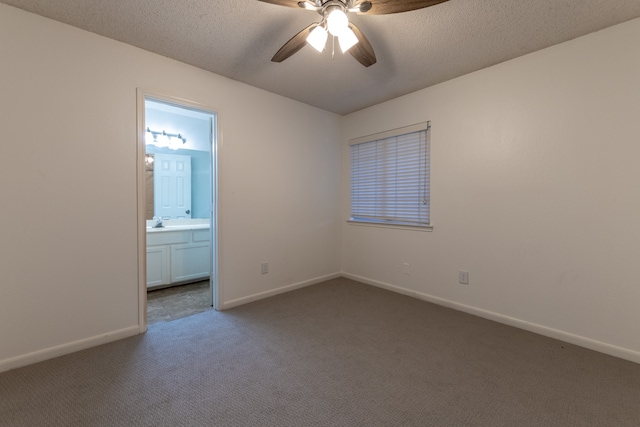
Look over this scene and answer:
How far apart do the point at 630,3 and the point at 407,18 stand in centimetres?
141

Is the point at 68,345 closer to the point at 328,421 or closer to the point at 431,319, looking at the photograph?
the point at 328,421

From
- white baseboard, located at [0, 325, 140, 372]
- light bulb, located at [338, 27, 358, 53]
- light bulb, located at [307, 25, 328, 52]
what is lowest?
white baseboard, located at [0, 325, 140, 372]

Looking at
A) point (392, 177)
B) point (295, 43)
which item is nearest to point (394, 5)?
point (295, 43)

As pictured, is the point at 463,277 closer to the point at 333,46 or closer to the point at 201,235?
the point at 333,46

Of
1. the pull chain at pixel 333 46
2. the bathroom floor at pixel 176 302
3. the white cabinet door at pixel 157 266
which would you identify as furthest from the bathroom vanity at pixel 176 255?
the pull chain at pixel 333 46

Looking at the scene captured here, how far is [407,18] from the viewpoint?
1.92m

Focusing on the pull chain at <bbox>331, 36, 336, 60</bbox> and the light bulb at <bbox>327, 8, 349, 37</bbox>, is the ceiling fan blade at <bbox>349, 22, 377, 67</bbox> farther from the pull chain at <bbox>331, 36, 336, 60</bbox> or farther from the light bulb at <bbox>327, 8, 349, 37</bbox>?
the pull chain at <bbox>331, 36, 336, 60</bbox>

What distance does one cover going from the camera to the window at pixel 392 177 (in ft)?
10.4

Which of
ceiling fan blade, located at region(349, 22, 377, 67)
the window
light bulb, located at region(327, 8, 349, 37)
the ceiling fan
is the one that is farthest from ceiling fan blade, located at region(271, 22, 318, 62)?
the window

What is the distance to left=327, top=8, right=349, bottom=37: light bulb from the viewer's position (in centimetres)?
156

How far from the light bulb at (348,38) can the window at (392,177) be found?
1677 millimetres

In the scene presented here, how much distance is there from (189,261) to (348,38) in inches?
133

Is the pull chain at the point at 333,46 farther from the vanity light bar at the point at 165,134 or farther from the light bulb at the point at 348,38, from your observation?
the vanity light bar at the point at 165,134

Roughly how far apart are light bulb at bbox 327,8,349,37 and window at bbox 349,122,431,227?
5.99ft
